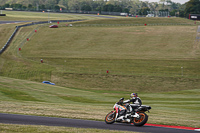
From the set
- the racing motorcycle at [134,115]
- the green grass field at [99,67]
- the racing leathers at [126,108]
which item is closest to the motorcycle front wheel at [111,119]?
the racing motorcycle at [134,115]

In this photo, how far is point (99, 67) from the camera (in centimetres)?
6625

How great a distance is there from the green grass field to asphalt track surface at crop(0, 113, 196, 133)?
1523 mm

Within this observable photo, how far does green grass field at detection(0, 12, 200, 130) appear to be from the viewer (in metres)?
36.4

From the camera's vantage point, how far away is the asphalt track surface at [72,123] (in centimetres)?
1652

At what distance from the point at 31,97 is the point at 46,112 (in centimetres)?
1379

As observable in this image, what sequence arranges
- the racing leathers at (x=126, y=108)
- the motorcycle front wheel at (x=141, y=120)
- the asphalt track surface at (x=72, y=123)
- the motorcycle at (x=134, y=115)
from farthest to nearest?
the racing leathers at (x=126, y=108)
the motorcycle at (x=134, y=115)
the motorcycle front wheel at (x=141, y=120)
the asphalt track surface at (x=72, y=123)

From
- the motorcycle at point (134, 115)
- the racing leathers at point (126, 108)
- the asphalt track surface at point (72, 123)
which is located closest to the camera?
the asphalt track surface at point (72, 123)

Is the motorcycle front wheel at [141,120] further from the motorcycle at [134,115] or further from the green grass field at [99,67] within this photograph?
the green grass field at [99,67]

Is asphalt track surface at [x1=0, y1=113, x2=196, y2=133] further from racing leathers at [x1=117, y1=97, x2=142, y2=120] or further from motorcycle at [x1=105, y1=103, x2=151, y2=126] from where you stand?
racing leathers at [x1=117, y1=97, x2=142, y2=120]

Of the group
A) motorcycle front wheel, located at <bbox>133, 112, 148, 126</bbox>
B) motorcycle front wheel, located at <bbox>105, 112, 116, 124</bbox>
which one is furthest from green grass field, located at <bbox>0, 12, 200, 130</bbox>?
motorcycle front wheel, located at <bbox>133, 112, 148, 126</bbox>

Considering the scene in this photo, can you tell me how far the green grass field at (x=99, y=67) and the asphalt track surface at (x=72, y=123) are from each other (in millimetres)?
1523

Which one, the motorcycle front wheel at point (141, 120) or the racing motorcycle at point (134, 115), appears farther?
the racing motorcycle at point (134, 115)

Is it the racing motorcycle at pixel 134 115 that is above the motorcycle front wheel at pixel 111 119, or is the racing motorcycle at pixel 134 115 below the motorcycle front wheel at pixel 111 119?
above

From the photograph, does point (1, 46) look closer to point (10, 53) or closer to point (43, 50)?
point (10, 53)
